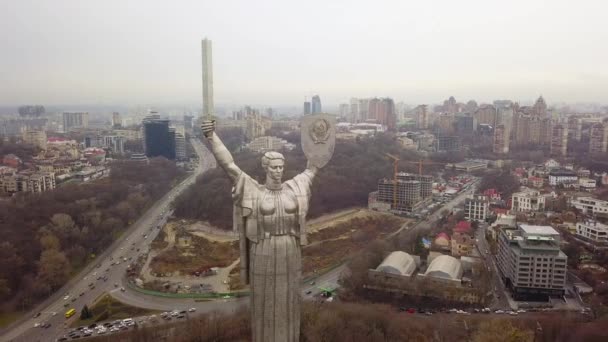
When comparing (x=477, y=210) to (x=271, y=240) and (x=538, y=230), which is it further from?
(x=271, y=240)

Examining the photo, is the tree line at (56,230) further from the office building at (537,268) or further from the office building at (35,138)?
the office building at (537,268)

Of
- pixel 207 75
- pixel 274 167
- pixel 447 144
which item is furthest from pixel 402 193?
pixel 207 75

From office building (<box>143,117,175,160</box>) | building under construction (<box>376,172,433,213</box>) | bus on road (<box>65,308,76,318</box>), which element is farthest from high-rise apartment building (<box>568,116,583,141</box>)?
bus on road (<box>65,308,76,318</box>)

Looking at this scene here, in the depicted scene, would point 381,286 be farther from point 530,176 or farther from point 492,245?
point 530,176

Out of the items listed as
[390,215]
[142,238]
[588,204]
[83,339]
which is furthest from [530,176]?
[83,339]

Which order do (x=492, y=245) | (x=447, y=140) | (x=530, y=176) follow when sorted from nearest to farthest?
(x=492, y=245) < (x=530, y=176) < (x=447, y=140)

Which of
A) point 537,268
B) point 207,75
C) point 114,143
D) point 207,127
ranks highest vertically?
point 207,75
